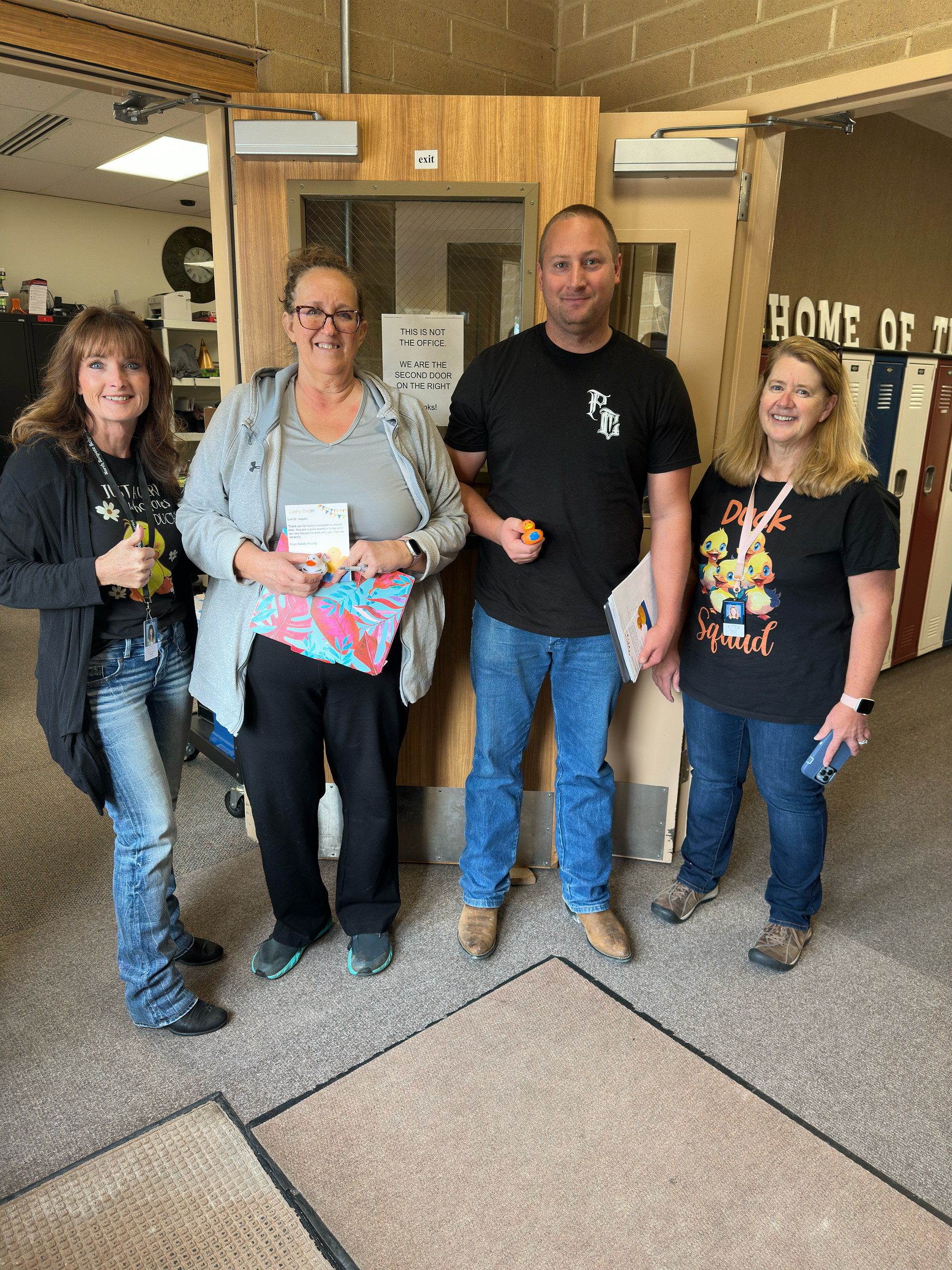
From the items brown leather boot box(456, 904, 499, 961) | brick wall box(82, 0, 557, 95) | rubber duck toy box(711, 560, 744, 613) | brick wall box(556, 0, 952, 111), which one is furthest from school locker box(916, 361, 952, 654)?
brown leather boot box(456, 904, 499, 961)

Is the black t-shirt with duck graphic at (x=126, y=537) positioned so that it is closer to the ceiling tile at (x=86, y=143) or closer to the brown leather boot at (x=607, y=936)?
the brown leather boot at (x=607, y=936)

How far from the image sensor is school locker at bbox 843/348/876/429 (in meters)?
3.86

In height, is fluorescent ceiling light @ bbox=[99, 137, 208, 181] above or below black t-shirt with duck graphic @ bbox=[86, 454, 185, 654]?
above

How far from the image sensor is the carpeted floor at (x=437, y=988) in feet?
5.67

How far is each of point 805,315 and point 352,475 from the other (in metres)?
2.98

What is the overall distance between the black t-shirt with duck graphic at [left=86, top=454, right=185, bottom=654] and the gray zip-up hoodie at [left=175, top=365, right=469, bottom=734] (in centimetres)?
4

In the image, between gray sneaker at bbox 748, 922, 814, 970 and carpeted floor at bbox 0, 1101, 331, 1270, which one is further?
gray sneaker at bbox 748, 922, 814, 970

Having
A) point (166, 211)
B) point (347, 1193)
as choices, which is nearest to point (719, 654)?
→ point (347, 1193)

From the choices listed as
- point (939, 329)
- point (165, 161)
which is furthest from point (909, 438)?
point (165, 161)

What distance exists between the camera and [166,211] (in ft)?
27.2

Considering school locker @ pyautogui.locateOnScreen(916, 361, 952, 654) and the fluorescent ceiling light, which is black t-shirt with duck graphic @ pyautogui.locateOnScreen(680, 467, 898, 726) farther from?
the fluorescent ceiling light

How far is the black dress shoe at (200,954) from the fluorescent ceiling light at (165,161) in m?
5.77

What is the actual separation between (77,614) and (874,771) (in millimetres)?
3017

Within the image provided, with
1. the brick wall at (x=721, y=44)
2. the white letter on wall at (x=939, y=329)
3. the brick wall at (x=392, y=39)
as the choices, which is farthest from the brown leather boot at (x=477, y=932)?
the white letter on wall at (x=939, y=329)
